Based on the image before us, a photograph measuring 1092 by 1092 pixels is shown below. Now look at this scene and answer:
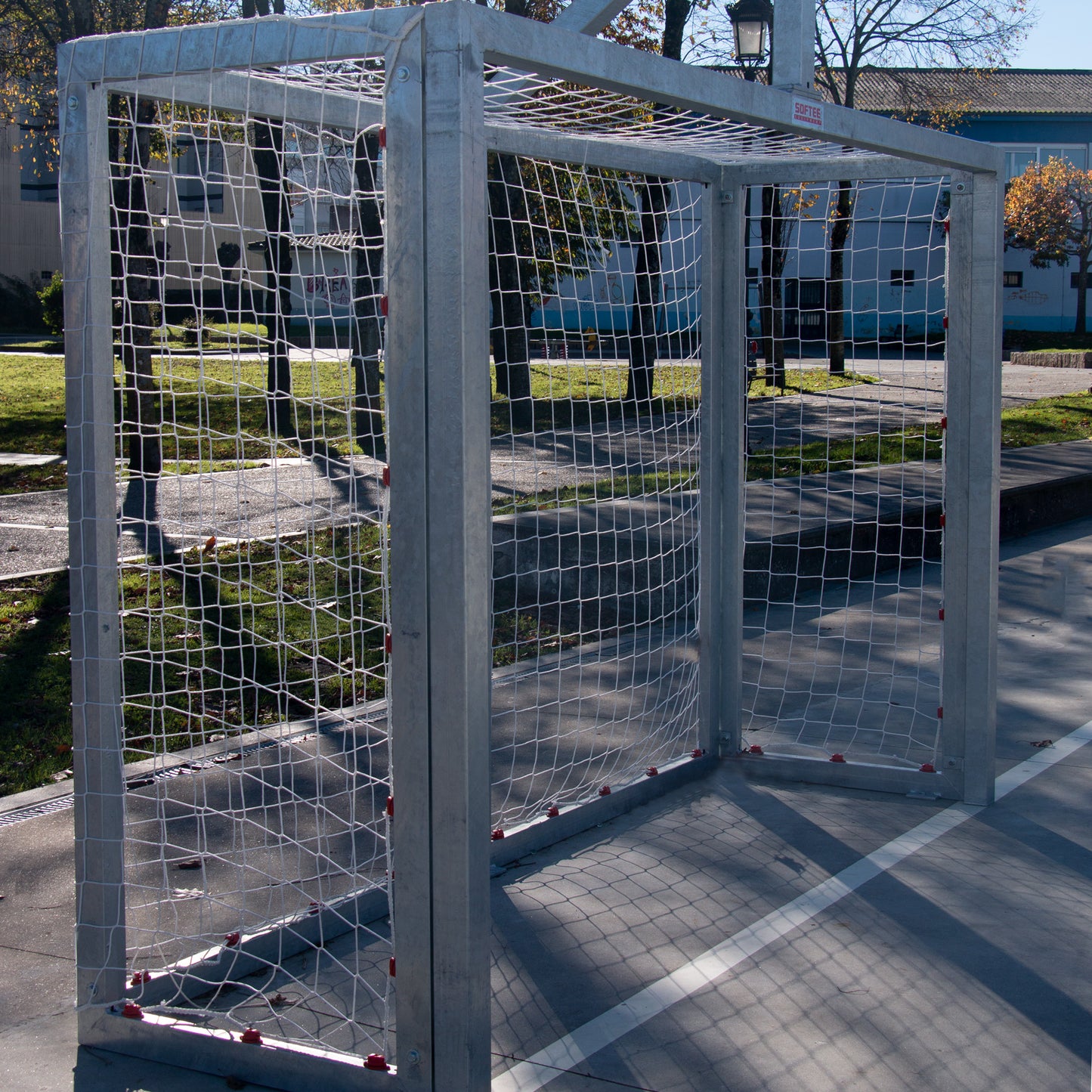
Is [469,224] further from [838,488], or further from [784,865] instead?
[838,488]

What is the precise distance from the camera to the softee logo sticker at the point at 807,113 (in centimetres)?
387

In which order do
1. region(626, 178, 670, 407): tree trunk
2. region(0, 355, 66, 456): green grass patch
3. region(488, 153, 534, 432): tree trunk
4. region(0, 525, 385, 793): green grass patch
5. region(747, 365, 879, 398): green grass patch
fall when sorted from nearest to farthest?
region(0, 525, 385, 793): green grass patch < region(626, 178, 670, 407): tree trunk < region(488, 153, 534, 432): tree trunk < region(0, 355, 66, 456): green grass patch < region(747, 365, 879, 398): green grass patch

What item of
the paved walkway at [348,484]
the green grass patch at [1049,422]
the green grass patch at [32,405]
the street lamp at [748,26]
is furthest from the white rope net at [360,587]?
the green grass patch at [1049,422]

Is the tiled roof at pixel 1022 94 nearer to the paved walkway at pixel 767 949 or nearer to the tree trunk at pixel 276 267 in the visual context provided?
the tree trunk at pixel 276 267

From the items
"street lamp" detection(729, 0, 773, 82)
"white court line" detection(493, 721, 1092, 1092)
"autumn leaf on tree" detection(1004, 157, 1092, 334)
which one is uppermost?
"autumn leaf on tree" detection(1004, 157, 1092, 334)

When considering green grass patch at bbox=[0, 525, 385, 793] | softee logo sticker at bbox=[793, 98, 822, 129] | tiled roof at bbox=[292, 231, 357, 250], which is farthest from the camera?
green grass patch at bbox=[0, 525, 385, 793]

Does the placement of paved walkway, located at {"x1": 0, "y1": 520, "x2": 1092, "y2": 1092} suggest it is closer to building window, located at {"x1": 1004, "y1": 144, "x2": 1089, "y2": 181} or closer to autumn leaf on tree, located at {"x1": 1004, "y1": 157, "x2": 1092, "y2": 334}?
autumn leaf on tree, located at {"x1": 1004, "y1": 157, "x2": 1092, "y2": 334}

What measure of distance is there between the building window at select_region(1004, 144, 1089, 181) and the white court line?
5521cm

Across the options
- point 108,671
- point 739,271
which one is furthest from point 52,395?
point 108,671

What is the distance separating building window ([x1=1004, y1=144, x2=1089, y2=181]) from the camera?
54.3 metres

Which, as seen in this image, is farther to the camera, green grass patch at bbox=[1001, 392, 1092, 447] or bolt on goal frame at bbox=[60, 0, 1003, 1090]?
green grass patch at bbox=[1001, 392, 1092, 447]

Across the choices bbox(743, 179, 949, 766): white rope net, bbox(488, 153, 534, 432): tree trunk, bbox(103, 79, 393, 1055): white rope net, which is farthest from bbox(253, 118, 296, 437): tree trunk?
bbox(743, 179, 949, 766): white rope net

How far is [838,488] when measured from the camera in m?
12.5

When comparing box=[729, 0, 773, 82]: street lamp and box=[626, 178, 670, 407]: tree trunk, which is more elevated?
box=[729, 0, 773, 82]: street lamp
